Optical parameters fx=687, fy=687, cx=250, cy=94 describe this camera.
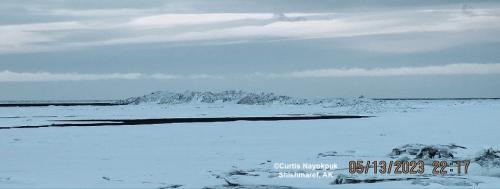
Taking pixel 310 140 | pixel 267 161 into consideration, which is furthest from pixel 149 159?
pixel 310 140

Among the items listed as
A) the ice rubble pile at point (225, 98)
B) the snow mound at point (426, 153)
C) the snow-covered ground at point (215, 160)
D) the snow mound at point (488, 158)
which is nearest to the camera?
the snow-covered ground at point (215, 160)

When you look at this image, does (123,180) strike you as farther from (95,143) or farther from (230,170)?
(95,143)

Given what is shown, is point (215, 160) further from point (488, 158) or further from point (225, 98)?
point (225, 98)

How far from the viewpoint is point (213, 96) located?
83562 mm

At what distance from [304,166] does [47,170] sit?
4311mm

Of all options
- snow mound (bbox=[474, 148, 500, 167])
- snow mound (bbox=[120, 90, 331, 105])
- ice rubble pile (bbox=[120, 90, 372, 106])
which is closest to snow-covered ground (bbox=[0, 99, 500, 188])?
snow mound (bbox=[474, 148, 500, 167])

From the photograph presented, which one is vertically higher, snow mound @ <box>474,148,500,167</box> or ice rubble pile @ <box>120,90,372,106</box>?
ice rubble pile @ <box>120,90,372,106</box>

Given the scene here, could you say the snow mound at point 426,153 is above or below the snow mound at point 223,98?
below

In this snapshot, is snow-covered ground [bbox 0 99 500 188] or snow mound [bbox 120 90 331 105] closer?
snow-covered ground [bbox 0 99 500 188]

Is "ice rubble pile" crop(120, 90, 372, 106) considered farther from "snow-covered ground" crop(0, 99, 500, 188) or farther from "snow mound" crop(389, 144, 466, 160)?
"snow mound" crop(389, 144, 466, 160)

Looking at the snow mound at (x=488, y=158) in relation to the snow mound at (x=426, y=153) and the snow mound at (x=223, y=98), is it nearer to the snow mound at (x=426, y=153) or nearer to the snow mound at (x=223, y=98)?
the snow mound at (x=426, y=153)

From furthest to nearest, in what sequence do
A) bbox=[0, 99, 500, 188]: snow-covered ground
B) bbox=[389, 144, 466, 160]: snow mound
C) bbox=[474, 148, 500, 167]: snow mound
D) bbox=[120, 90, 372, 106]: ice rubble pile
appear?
bbox=[120, 90, 372, 106]: ice rubble pile < bbox=[389, 144, 466, 160]: snow mound < bbox=[474, 148, 500, 167]: snow mound < bbox=[0, 99, 500, 188]: snow-covered ground

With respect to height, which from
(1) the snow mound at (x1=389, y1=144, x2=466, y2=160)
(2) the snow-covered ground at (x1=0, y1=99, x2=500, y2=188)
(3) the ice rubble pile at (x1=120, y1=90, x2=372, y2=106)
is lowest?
(2) the snow-covered ground at (x1=0, y1=99, x2=500, y2=188)

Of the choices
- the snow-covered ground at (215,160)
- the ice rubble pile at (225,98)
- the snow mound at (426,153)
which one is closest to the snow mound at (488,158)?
the snow-covered ground at (215,160)
